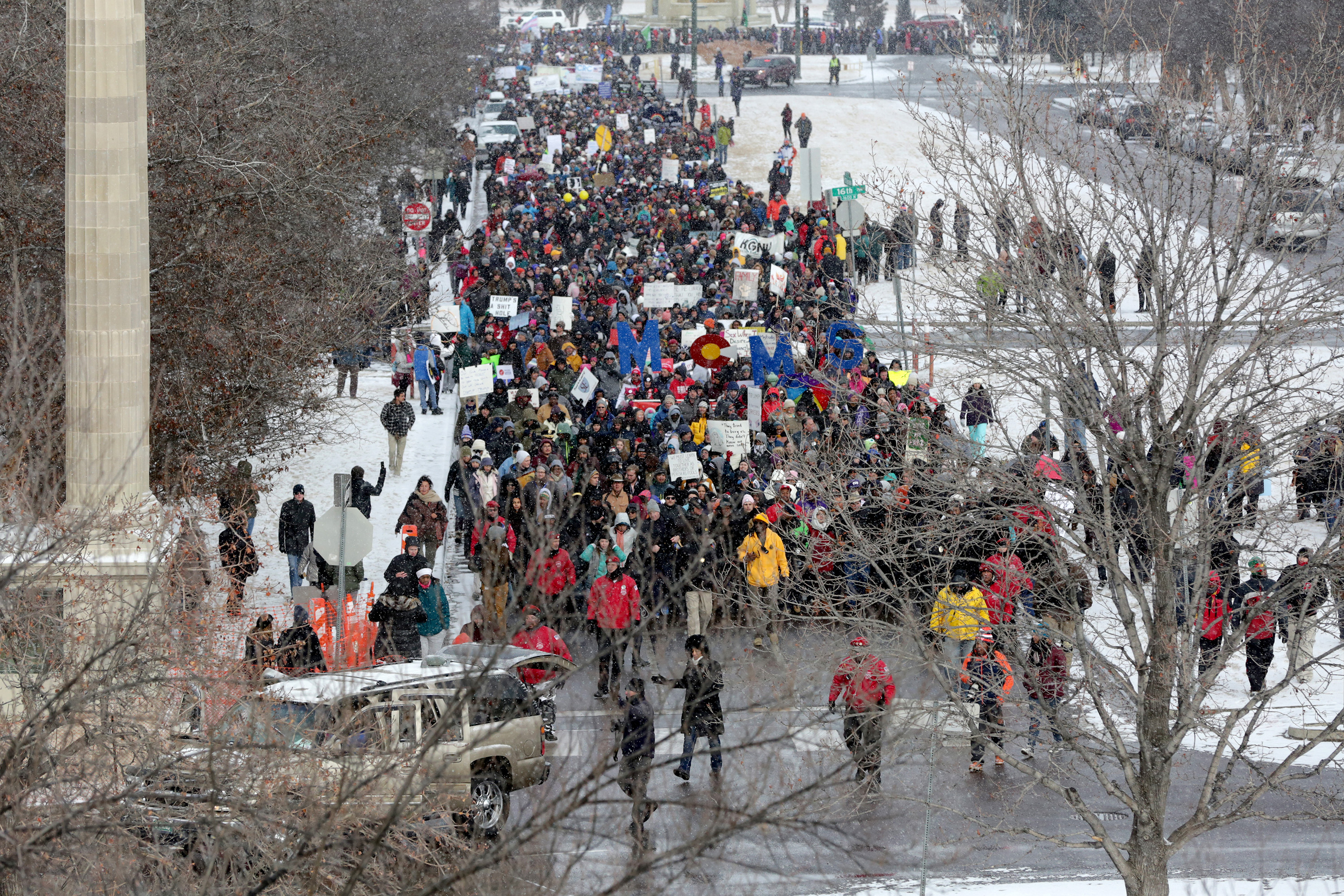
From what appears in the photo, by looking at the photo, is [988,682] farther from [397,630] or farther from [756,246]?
[756,246]

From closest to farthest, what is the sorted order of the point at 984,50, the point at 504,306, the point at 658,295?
the point at 984,50 → the point at 504,306 → the point at 658,295

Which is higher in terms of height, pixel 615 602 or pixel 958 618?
pixel 958 618

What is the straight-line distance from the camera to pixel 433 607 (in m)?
17.5

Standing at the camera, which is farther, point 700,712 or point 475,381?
point 475,381

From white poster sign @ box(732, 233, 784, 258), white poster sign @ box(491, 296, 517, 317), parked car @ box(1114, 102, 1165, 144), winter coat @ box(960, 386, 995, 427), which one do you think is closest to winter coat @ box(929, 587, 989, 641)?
winter coat @ box(960, 386, 995, 427)

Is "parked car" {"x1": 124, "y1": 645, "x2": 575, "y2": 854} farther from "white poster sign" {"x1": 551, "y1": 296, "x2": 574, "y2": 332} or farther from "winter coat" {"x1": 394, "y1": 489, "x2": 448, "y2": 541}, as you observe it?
"white poster sign" {"x1": 551, "y1": 296, "x2": 574, "y2": 332}

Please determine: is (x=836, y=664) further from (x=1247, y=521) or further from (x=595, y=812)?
(x=595, y=812)

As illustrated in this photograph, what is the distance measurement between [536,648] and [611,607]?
797 mm

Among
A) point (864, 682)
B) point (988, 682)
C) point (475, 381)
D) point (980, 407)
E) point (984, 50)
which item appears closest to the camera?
point (988, 682)

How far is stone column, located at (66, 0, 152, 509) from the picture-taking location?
15.6 meters

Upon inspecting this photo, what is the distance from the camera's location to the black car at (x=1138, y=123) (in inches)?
481

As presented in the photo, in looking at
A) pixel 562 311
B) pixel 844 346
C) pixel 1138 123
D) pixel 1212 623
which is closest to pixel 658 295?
pixel 562 311

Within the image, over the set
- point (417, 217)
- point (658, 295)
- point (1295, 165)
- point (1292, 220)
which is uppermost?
point (1295, 165)

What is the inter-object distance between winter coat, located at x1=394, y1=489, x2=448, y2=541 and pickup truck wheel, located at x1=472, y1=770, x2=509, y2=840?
19.1 ft
